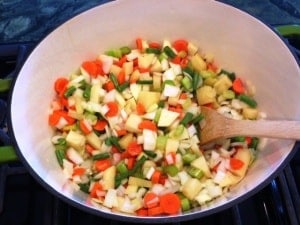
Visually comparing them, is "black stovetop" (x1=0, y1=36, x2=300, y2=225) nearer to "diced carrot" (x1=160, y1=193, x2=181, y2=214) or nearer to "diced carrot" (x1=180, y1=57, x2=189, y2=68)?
"diced carrot" (x1=160, y1=193, x2=181, y2=214)

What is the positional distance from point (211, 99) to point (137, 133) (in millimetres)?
155

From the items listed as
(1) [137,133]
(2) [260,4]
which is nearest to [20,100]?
(1) [137,133]

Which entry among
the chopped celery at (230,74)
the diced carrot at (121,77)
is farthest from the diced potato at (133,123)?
the chopped celery at (230,74)

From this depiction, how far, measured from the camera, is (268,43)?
0.82m

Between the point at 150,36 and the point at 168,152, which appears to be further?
the point at 150,36

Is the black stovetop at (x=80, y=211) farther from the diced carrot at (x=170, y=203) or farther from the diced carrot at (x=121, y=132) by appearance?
the diced carrot at (x=121, y=132)

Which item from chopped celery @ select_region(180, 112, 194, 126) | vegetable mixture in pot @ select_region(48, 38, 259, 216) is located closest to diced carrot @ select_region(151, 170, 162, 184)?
vegetable mixture in pot @ select_region(48, 38, 259, 216)

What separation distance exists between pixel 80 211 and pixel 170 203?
15cm

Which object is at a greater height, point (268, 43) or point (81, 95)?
point (268, 43)

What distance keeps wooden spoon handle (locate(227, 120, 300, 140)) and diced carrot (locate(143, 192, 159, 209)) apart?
16 centimetres

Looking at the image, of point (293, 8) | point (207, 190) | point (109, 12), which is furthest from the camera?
point (293, 8)

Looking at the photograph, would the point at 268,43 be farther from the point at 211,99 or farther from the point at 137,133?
the point at 137,133

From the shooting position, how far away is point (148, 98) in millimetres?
880

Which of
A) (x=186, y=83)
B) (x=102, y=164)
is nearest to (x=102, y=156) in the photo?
(x=102, y=164)
